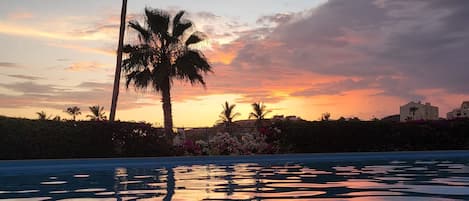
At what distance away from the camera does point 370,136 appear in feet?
70.9

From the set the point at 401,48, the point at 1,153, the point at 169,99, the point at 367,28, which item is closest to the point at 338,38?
the point at 367,28

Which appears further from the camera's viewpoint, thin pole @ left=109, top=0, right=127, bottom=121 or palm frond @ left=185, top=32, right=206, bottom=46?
palm frond @ left=185, top=32, right=206, bottom=46

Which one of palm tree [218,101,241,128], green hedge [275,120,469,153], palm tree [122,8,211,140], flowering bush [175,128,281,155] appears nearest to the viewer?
flowering bush [175,128,281,155]

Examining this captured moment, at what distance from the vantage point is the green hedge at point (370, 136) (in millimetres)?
20891

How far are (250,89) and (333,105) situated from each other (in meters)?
3.78

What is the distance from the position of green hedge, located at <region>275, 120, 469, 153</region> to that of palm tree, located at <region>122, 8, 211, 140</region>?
5.61 metres

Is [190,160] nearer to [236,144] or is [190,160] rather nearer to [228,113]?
[236,144]

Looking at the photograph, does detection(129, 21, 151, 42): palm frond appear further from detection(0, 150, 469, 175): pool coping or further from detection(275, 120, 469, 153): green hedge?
detection(0, 150, 469, 175): pool coping

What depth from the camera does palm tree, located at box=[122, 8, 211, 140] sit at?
24.5 meters

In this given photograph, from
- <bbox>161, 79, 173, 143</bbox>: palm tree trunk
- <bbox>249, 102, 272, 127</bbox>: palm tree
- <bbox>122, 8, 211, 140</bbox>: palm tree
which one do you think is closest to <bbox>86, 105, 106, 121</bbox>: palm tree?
<bbox>122, 8, 211, 140</bbox>: palm tree

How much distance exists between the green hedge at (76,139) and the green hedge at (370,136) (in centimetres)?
478

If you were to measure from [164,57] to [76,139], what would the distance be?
832 cm

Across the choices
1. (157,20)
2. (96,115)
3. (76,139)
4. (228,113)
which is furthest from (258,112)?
(76,139)

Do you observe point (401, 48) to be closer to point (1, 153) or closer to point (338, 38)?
point (338, 38)
